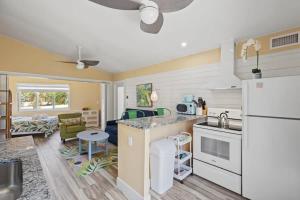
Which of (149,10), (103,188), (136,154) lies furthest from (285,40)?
(103,188)

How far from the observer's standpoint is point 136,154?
88.3 inches

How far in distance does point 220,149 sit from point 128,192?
5.23 feet

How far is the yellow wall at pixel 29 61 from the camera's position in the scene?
438 centimetres

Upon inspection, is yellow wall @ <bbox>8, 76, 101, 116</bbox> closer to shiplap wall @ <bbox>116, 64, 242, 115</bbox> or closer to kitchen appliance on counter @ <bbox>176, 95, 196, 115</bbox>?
shiplap wall @ <bbox>116, 64, 242, 115</bbox>

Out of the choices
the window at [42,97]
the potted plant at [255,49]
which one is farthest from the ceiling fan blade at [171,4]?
the window at [42,97]

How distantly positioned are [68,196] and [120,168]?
82cm

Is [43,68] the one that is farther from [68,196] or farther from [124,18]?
[68,196]

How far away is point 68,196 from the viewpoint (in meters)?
2.26

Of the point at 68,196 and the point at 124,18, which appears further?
the point at 124,18

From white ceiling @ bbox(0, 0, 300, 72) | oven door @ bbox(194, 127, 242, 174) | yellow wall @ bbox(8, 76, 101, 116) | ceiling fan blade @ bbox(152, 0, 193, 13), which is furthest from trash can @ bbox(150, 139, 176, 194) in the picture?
yellow wall @ bbox(8, 76, 101, 116)

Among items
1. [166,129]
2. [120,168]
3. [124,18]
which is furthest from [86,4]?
[120,168]

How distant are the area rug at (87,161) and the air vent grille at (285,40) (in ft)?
12.3

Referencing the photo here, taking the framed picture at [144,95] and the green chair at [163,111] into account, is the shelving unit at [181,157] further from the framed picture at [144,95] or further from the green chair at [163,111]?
the framed picture at [144,95]

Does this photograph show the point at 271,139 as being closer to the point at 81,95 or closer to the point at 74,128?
the point at 74,128
